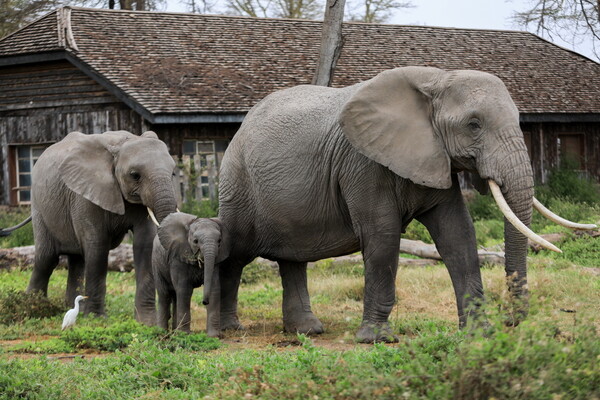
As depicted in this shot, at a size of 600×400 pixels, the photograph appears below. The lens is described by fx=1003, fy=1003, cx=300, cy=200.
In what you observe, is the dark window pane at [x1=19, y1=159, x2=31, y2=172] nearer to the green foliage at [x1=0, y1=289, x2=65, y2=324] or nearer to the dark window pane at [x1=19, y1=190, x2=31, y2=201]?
the dark window pane at [x1=19, y1=190, x2=31, y2=201]

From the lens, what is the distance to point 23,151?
22703 millimetres

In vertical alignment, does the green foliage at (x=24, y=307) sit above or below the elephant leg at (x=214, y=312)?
below

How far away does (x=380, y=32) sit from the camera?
27.5 meters

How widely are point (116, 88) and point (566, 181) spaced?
1082cm

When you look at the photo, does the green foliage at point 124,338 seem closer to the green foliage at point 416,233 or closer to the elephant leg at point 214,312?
the elephant leg at point 214,312

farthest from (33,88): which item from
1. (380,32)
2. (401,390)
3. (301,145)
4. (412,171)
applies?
(401,390)

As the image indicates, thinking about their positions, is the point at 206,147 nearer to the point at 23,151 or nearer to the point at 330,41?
the point at 23,151

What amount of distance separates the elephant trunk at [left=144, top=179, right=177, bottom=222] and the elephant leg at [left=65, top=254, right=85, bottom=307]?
2.28 m

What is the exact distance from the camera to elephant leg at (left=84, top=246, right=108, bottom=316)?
1056 cm

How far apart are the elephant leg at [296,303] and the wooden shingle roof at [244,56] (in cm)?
1002

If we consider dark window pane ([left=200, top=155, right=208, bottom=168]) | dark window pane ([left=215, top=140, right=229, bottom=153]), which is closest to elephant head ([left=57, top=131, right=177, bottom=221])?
dark window pane ([left=200, top=155, right=208, bottom=168])

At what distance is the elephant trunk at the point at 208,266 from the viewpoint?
345 inches

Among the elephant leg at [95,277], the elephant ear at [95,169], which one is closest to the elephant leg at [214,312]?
the elephant ear at [95,169]

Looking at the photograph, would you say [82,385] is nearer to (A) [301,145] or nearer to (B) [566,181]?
(A) [301,145]
